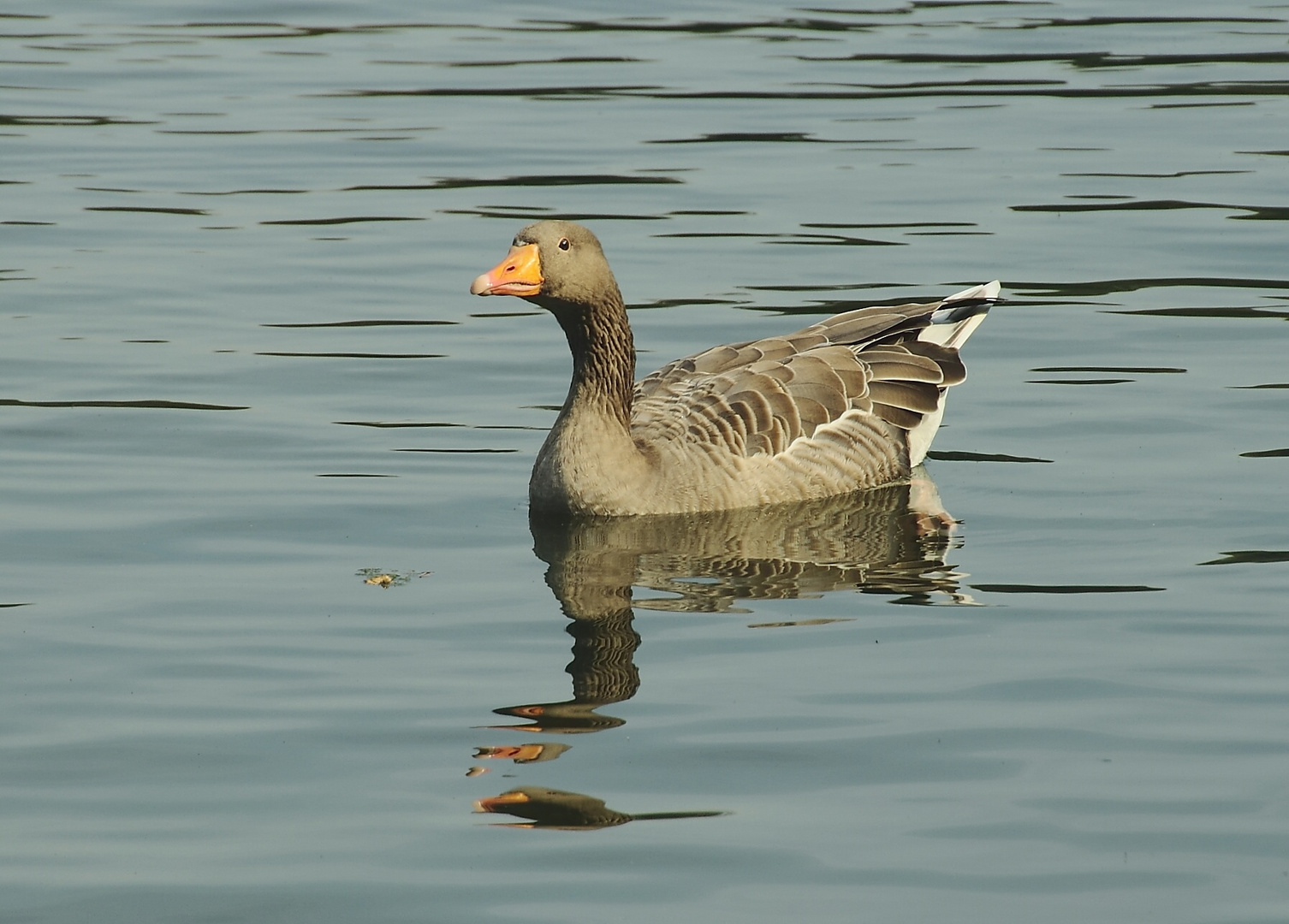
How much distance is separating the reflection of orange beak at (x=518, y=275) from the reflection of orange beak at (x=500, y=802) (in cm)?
377

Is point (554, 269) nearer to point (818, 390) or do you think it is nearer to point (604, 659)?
point (818, 390)

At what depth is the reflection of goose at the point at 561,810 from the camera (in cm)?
702

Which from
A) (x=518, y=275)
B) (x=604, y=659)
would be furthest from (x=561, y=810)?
(x=518, y=275)

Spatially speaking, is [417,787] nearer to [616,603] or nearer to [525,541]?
[616,603]

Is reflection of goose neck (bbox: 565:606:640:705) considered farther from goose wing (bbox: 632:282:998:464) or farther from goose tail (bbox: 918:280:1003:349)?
goose tail (bbox: 918:280:1003:349)

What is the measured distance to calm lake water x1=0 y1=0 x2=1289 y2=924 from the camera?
22.5 ft

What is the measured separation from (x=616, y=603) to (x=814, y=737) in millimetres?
1964

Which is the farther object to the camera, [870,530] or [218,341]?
[218,341]

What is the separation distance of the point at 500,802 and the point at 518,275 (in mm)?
4102

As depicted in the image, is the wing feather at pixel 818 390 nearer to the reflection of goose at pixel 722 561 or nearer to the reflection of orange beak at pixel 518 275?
the reflection of goose at pixel 722 561

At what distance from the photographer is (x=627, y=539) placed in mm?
10773

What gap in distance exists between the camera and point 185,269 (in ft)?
53.8

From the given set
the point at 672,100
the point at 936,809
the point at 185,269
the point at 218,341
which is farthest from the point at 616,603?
the point at 672,100

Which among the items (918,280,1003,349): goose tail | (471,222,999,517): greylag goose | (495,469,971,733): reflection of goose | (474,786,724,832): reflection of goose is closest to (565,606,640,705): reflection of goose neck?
(495,469,971,733): reflection of goose
